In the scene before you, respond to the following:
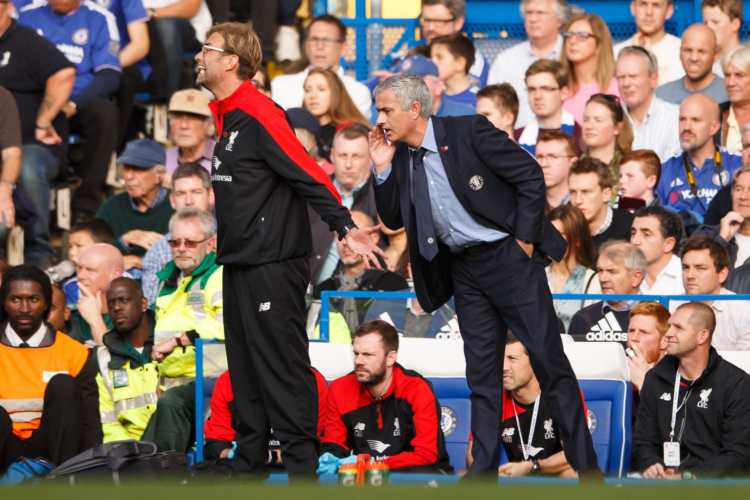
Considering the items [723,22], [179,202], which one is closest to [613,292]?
[179,202]

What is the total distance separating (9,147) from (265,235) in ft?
15.7

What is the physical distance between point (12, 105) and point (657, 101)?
15.9ft

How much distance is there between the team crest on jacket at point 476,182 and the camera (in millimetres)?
7605

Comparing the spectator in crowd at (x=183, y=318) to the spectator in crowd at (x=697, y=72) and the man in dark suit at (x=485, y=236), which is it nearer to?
the man in dark suit at (x=485, y=236)

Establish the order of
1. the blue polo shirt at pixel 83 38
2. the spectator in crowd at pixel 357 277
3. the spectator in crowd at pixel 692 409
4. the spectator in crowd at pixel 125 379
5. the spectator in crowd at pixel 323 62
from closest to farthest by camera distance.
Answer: the spectator in crowd at pixel 692 409, the spectator in crowd at pixel 125 379, the spectator in crowd at pixel 357 277, the spectator in crowd at pixel 323 62, the blue polo shirt at pixel 83 38

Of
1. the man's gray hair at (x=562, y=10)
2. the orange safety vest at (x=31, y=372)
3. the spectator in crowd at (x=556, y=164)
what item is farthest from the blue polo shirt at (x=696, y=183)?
the orange safety vest at (x=31, y=372)

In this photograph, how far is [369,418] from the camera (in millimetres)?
8828

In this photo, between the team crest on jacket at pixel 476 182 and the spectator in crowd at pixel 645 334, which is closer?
the team crest on jacket at pixel 476 182

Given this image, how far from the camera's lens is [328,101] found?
1254 cm

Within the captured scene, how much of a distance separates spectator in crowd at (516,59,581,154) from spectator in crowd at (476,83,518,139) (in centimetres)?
22

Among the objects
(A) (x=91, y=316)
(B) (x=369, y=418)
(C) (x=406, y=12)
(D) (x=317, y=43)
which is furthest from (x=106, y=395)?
(C) (x=406, y=12)

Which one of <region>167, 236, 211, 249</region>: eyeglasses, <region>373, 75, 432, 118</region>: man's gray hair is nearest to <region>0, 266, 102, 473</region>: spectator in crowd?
<region>167, 236, 211, 249</region>: eyeglasses

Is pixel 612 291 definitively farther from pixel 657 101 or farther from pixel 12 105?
pixel 12 105

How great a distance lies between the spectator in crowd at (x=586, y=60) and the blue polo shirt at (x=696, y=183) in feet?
3.59
